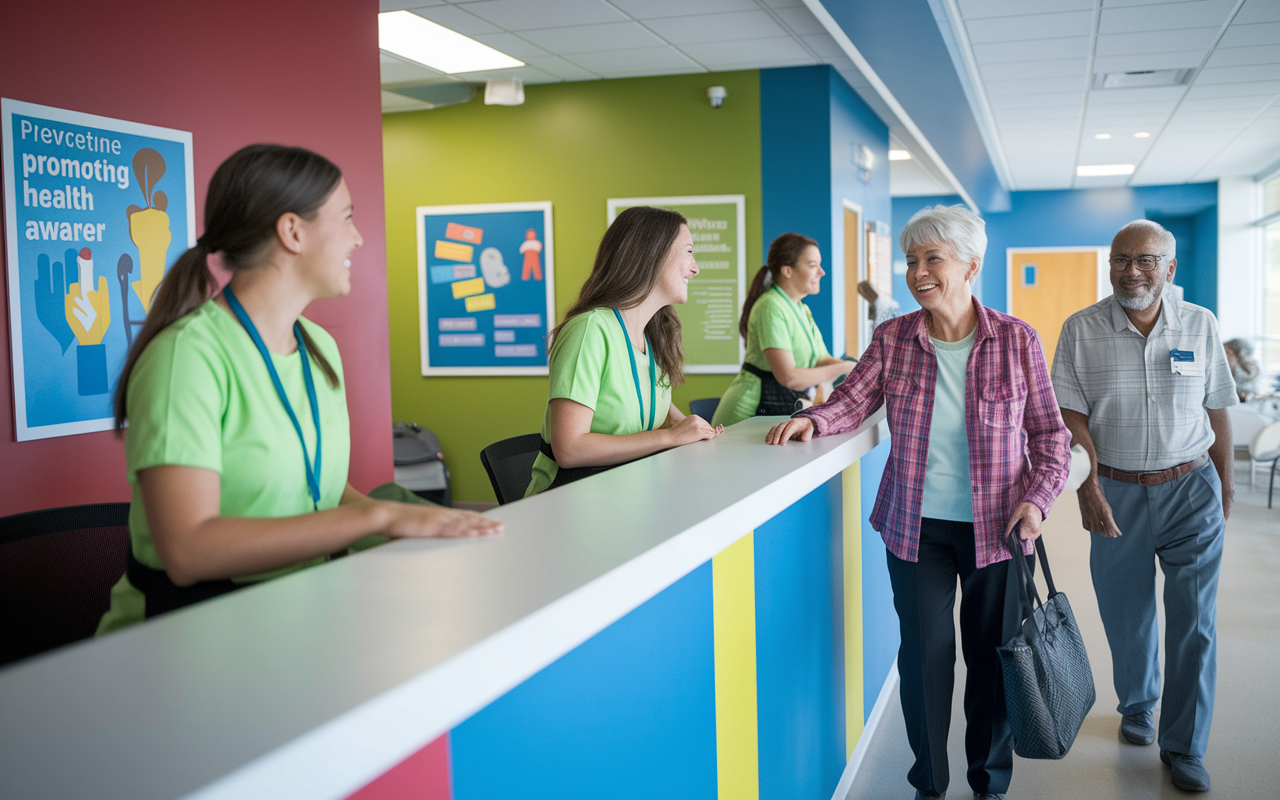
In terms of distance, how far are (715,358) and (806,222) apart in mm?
1155

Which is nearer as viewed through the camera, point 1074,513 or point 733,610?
point 733,610

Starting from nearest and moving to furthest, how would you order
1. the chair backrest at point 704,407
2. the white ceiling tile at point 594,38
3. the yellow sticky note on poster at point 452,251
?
1. the chair backrest at point 704,407
2. the white ceiling tile at point 594,38
3. the yellow sticky note on poster at point 452,251

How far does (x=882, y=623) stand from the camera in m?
3.43

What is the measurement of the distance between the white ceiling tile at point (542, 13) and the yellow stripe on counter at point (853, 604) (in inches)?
127

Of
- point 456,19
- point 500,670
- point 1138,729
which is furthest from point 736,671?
point 456,19

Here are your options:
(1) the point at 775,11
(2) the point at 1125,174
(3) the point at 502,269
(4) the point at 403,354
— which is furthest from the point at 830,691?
(2) the point at 1125,174

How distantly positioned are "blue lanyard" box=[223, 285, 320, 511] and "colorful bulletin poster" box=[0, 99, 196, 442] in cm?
153

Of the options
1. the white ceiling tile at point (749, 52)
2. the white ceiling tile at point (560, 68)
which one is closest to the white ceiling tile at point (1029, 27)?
the white ceiling tile at point (749, 52)

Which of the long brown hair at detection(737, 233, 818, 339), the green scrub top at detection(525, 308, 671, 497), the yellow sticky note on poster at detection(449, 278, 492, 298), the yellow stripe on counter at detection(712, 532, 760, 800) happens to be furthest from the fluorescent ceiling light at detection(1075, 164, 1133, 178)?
the yellow stripe on counter at detection(712, 532, 760, 800)

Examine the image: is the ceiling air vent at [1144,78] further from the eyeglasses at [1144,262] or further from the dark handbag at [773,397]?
the dark handbag at [773,397]

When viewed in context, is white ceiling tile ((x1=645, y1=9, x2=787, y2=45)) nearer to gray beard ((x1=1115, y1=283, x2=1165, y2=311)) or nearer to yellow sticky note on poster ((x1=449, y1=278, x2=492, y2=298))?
yellow sticky note on poster ((x1=449, y1=278, x2=492, y2=298))

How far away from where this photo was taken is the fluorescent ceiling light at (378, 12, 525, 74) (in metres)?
5.28

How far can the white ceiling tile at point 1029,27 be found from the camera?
5.43 metres

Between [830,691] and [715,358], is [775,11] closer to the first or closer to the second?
[715,358]
